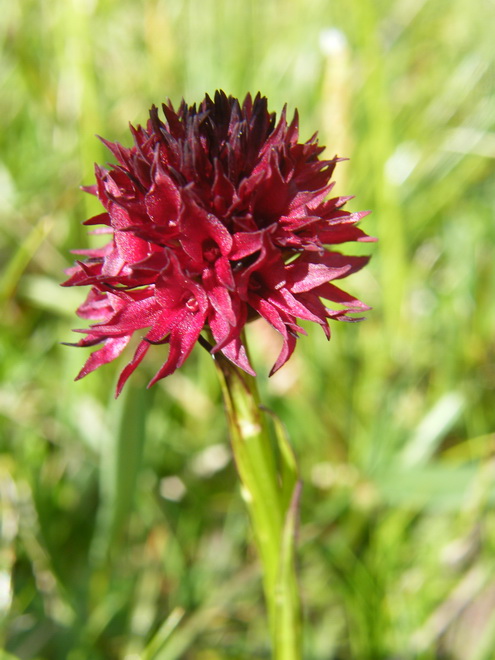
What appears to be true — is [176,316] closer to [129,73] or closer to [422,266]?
[422,266]

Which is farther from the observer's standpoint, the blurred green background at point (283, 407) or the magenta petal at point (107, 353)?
the blurred green background at point (283, 407)

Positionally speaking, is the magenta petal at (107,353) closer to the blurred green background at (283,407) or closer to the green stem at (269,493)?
the green stem at (269,493)

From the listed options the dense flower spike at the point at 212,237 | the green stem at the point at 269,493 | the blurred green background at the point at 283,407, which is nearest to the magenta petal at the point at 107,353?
the dense flower spike at the point at 212,237

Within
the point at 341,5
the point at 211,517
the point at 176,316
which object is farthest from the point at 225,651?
the point at 341,5

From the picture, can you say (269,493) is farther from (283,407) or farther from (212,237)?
(283,407)

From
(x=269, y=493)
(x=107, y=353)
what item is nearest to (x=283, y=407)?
(x=269, y=493)

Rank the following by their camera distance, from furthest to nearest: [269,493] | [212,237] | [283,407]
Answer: [283,407] → [269,493] → [212,237]
